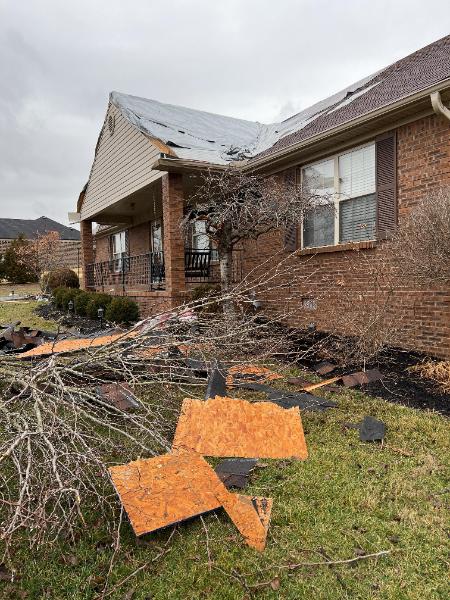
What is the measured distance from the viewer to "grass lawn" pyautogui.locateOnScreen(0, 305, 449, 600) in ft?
6.90

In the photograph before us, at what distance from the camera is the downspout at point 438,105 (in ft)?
18.7

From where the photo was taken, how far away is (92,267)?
1533 centimetres

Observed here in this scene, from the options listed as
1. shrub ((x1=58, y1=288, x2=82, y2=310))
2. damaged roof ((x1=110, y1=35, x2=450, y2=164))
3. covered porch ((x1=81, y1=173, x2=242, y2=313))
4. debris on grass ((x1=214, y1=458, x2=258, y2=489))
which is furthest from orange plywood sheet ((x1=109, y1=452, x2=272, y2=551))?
shrub ((x1=58, y1=288, x2=82, y2=310))

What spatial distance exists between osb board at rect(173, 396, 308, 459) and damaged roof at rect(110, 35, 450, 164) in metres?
4.92

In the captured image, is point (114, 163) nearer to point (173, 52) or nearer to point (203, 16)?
point (203, 16)

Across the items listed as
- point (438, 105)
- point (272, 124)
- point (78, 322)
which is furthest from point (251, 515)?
point (272, 124)

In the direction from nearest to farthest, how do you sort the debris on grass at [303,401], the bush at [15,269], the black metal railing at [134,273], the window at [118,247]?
1. the debris on grass at [303,401]
2. the black metal railing at [134,273]
3. the window at [118,247]
4. the bush at [15,269]

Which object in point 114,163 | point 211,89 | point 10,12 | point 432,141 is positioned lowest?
point 432,141

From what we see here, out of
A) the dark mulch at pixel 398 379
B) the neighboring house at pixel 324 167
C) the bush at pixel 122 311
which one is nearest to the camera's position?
the dark mulch at pixel 398 379

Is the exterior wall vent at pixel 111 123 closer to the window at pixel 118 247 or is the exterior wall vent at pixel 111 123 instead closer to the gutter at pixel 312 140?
the gutter at pixel 312 140

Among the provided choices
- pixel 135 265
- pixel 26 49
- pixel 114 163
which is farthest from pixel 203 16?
pixel 135 265

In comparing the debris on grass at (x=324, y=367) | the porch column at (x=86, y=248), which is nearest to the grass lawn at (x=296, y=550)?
the debris on grass at (x=324, y=367)

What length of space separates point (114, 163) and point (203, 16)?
14.4 ft

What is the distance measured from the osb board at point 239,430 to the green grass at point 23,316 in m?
7.76
